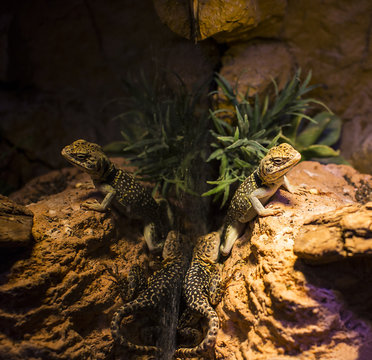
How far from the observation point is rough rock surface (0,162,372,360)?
2.19 m

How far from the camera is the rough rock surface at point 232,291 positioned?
7.19 ft

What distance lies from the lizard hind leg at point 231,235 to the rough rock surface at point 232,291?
0.09 metres

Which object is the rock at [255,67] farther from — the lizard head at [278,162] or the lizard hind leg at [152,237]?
the lizard hind leg at [152,237]

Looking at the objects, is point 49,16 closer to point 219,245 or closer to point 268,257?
point 219,245

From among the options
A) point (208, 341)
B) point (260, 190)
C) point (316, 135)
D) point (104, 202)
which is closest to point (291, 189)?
point (260, 190)

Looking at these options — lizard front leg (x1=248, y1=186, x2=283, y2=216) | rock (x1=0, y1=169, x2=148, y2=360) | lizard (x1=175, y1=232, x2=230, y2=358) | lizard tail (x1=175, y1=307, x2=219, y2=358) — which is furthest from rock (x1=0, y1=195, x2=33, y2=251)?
lizard front leg (x1=248, y1=186, x2=283, y2=216)

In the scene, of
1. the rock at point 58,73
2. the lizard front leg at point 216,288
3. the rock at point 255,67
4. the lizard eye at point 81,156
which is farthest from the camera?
the rock at point 58,73

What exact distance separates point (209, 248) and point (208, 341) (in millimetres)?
1175

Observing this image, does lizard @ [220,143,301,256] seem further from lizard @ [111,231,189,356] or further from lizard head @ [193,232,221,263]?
lizard @ [111,231,189,356]

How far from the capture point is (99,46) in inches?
222

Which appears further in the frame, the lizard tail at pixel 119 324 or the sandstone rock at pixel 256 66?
the sandstone rock at pixel 256 66

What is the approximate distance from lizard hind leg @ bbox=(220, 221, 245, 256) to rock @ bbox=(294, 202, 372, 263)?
44.4 inches

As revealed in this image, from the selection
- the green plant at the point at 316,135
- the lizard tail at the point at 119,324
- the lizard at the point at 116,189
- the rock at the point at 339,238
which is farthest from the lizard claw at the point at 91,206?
the green plant at the point at 316,135

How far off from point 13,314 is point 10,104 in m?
4.58
